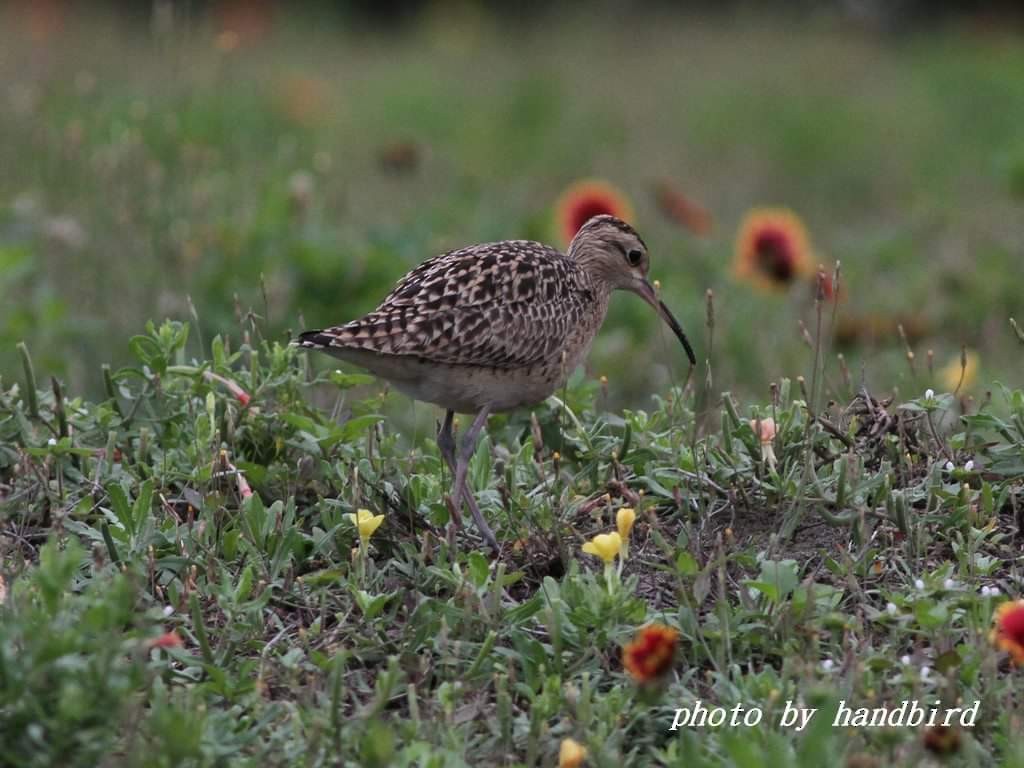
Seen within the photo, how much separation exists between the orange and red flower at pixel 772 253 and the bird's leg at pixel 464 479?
3934 millimetres

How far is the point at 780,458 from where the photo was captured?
5.15 m

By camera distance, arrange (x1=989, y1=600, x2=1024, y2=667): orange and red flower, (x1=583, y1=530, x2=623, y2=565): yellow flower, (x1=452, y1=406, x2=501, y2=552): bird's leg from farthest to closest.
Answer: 1. (x1=452, y1=406, x2=501, y2=552): bird's leg
2. (x1=583, y1=530, x2=623, y2=565): yellow flower
3. (x1=989, y1=600, x2=1024, y2=667): orange and red flower

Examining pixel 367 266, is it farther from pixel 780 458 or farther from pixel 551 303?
pixel 780 458

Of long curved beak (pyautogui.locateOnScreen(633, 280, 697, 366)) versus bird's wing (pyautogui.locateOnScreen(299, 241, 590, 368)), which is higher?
bird's wing (pyautogui.locateOnScreen(299, 241, 590, 368))

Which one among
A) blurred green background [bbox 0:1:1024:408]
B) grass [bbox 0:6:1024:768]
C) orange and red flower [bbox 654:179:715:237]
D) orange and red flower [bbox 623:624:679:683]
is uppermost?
orange and red flower [bbox 623:624:679:683]

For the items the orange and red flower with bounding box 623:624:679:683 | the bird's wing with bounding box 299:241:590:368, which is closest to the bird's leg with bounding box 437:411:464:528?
the bird's wing with bounding box 299:241:590:368

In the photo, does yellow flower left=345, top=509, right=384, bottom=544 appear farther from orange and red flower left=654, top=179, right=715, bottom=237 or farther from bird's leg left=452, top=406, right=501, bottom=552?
orange and red flower left=654, top=179, right=715, bottom=237

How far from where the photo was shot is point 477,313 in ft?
17.4

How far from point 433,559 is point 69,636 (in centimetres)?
137

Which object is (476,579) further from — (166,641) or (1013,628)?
(1013,628)

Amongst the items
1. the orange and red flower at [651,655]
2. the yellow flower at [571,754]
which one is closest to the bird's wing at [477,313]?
the orange and red flower at [651,655]

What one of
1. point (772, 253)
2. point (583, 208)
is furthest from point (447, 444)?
point (772, 253)

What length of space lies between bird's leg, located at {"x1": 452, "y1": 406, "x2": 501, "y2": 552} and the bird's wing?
0.69 ft

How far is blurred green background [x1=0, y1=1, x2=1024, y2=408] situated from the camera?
8.69 meters
